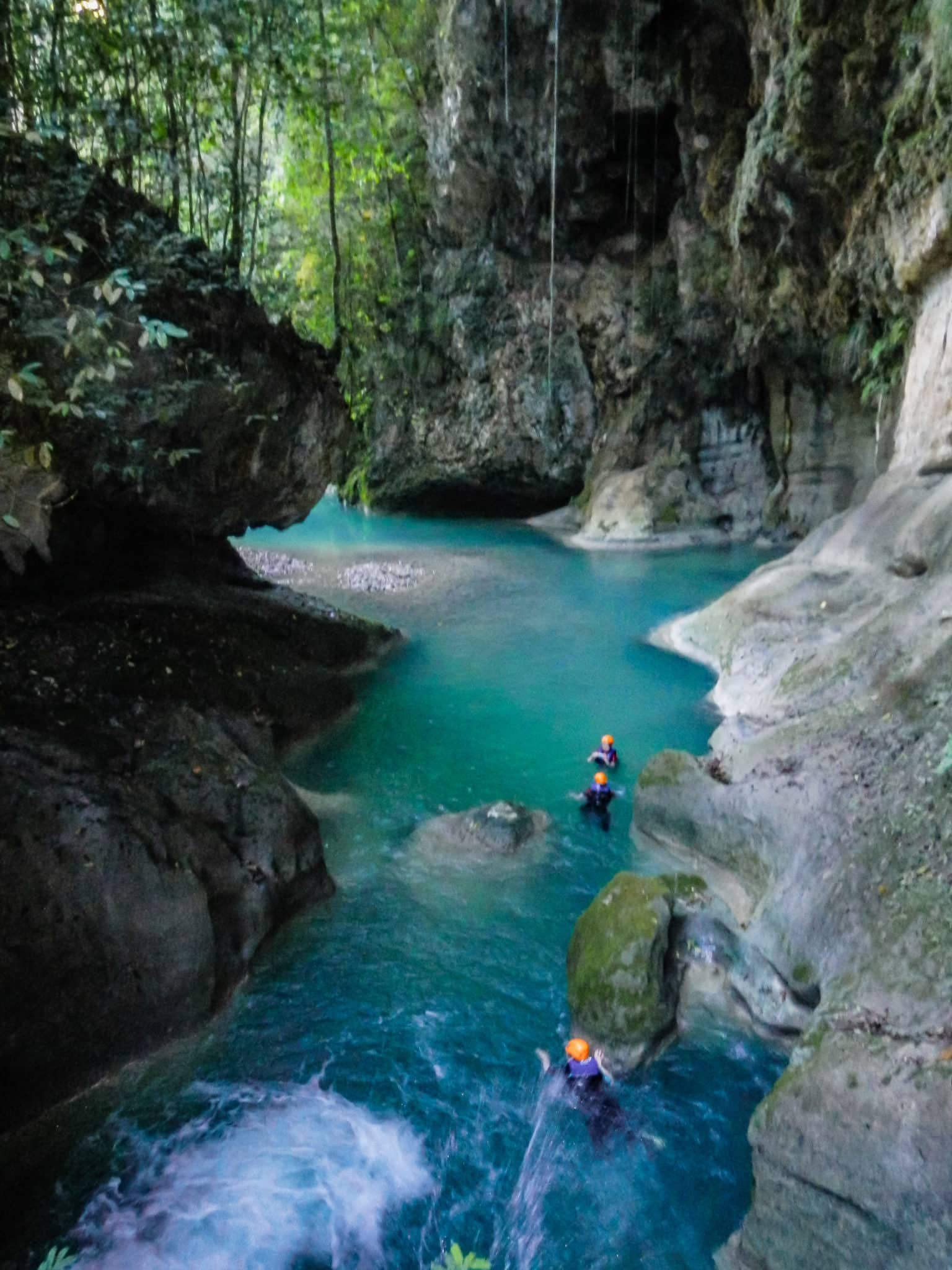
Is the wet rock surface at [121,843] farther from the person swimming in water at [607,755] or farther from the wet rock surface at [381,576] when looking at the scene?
the wet rock surface at [381,576]

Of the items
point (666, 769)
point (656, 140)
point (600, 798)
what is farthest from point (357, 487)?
point (666, 769)

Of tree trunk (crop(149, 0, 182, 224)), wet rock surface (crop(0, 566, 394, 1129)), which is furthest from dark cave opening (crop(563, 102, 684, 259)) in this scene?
wet rock surface (crop(0, 566, 394, 1129))

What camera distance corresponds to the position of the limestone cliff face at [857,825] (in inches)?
147

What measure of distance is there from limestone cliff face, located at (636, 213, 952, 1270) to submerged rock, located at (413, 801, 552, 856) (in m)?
1.25

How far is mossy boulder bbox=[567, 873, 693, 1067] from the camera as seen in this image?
5.42 m

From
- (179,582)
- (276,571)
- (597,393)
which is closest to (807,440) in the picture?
(597,393)

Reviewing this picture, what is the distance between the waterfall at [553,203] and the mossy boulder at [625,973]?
75.5 ft

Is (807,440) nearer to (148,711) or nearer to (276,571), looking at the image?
(276,571)

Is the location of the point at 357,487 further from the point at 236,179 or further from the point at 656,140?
the point at 236,179

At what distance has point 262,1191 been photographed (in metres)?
4.66

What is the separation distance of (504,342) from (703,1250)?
2972cm

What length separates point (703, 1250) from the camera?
166 inches

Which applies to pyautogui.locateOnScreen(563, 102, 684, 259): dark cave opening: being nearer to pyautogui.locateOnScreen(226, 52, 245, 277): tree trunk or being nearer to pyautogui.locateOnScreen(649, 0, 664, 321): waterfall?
pyautogui.locateOnScreen(649, 0, 664, 321): waterfall

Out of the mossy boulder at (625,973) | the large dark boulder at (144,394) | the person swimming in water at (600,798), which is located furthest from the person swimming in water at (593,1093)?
the large dark boulder at (144,394)
